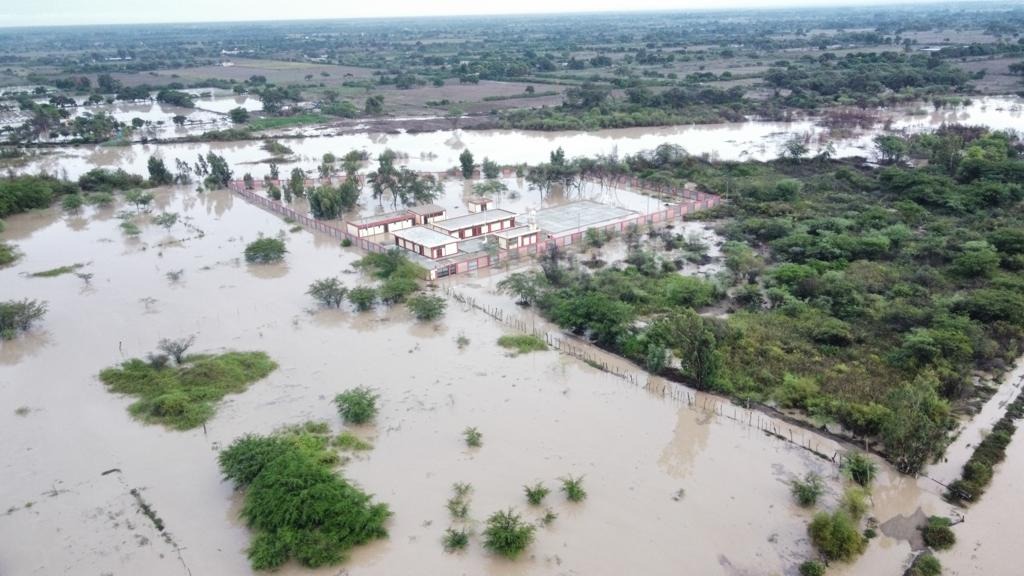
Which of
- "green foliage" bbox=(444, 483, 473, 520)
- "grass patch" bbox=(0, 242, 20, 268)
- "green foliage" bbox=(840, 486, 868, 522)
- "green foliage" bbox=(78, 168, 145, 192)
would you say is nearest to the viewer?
"green foliage" bbox=(840, 486, 868, 522)

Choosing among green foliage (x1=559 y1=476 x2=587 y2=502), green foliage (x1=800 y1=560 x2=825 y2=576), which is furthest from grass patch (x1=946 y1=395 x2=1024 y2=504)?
green foliage (x1=559 y1=476 x2=587 y2=502)

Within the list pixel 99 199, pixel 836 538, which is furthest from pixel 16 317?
pixel 836 538

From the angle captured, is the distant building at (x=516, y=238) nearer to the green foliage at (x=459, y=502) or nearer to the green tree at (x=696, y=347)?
the green tree at (x=696, y=347)

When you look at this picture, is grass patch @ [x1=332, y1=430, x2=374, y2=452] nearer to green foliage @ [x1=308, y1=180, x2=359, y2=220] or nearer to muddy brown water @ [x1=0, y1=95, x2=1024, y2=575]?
muddy brown water @ [x1=0, y1=95, x2=1024, y2=575]

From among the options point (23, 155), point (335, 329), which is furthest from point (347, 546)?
point (23, 155)

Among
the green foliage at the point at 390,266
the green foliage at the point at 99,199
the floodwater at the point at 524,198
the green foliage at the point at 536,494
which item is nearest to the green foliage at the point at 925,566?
the green foliage at the point at 536,494

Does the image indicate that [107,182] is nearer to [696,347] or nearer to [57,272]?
[57,272]

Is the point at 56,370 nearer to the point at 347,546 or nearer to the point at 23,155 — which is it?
the point at 347,546
